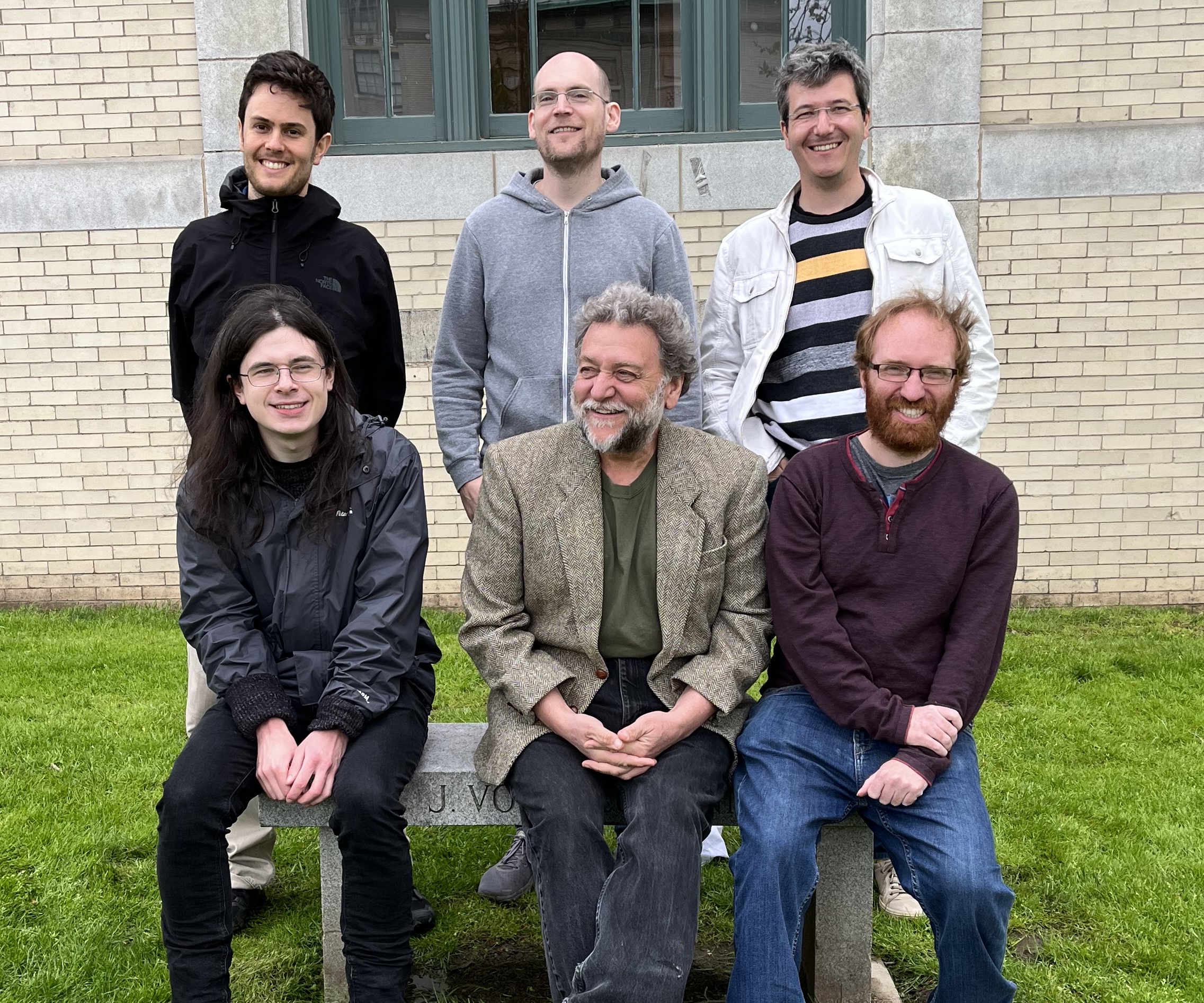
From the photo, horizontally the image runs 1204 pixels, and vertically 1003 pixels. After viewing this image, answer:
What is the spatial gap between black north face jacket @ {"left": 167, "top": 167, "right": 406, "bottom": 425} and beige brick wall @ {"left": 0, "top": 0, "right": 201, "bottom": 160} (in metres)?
3.60

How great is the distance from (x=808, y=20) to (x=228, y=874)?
592 centimetres

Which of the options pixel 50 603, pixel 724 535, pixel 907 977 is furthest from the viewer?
pixel 50 603

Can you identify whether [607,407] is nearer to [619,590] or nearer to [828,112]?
[619,590]

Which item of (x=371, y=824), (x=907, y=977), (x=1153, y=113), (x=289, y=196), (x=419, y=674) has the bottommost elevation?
(x=907, y=977)

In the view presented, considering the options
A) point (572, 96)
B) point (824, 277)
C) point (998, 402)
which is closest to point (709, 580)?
A: point (824, 277)

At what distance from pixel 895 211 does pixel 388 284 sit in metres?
1.60

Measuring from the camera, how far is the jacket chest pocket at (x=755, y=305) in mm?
3436

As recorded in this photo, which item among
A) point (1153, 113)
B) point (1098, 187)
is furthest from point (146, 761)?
point (1153, 113)

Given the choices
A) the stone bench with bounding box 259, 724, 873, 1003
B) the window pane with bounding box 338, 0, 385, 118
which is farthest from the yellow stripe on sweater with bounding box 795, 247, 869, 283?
the window pane with bounding box 338, 0, 385, 118

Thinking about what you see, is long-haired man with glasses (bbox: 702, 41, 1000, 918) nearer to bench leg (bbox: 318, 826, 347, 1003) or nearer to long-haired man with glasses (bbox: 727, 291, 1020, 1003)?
long-haired man with glasses (bbox: 727, 291, 1020, 1003)

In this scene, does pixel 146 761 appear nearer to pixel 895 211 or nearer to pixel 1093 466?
pixel 895 211

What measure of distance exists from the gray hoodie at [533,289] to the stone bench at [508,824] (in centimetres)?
103

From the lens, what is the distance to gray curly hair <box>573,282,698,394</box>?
292cm

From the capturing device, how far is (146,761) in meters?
4.85
